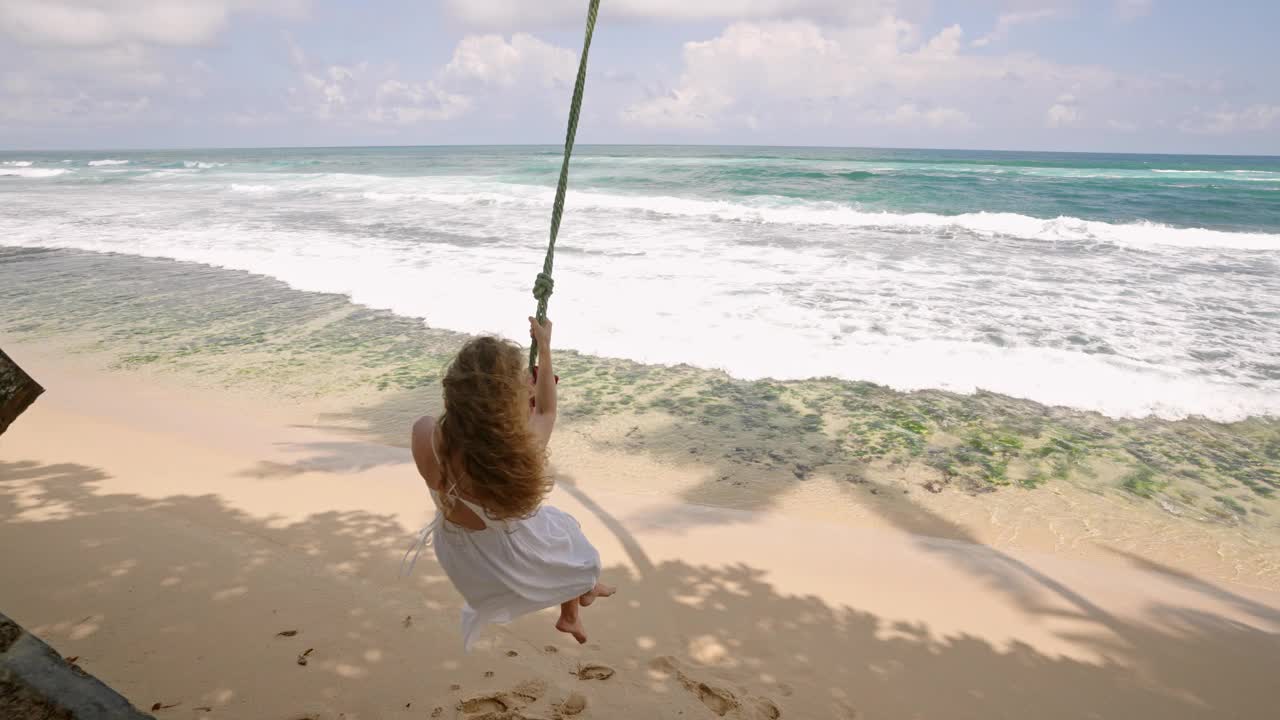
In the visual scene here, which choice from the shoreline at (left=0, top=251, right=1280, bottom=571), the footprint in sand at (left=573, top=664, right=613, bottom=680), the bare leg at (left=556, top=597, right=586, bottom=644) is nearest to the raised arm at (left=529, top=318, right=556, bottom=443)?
the bare leg at (left=556, top=597, right=586, bottom=644)

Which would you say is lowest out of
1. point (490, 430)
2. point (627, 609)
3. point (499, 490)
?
point (627, 609)

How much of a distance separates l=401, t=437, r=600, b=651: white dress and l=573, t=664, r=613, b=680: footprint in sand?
0.70 meters

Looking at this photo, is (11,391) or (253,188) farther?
(253,188)

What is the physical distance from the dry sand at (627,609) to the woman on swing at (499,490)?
2.15ft

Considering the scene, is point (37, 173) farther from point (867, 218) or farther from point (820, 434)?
point (820, 434)

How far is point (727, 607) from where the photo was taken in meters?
3.76

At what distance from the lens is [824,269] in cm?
1287

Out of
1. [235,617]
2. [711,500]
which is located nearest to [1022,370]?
[711,500]

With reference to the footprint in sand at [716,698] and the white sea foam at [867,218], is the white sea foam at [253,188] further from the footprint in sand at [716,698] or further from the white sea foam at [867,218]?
the footprint in sand at [716,698]

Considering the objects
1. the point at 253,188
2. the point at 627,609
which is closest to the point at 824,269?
the point at 627,609

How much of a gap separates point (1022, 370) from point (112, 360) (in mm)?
9632

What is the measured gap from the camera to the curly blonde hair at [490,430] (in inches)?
86.3

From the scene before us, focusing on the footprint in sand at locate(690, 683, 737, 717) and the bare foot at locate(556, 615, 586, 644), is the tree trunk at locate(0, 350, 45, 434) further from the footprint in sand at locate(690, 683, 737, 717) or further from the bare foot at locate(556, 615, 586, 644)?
the footprint in sand at locate(690, 683, 737, 717)

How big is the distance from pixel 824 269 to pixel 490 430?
11433mm
